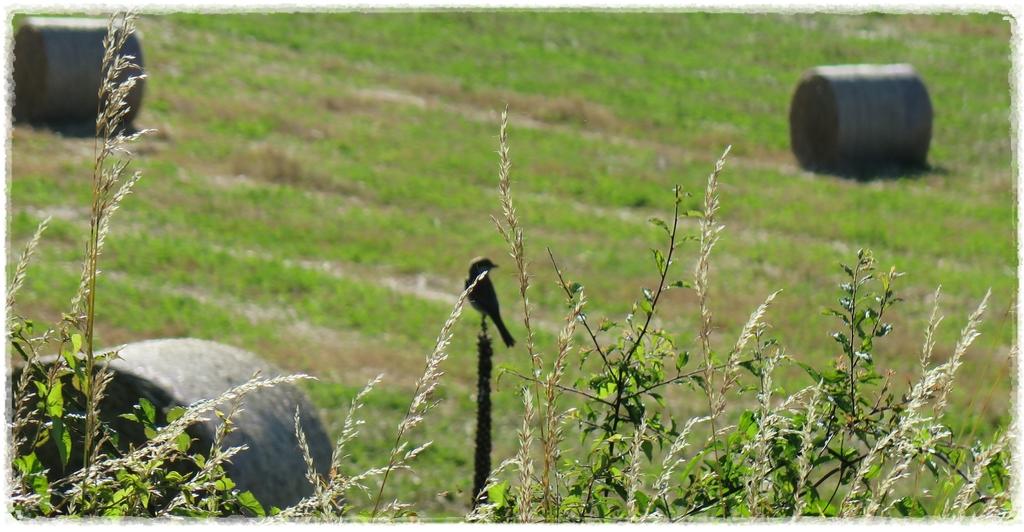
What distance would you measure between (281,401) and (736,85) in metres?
18.3

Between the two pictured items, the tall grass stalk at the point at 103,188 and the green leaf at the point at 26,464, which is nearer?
the tall grass stalk at the point at 103,188

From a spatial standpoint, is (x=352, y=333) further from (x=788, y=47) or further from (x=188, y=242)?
(x=788, y=47)

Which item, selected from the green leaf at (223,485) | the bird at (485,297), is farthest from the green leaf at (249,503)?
the bird at (485,297)

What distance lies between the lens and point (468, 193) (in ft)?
53.6

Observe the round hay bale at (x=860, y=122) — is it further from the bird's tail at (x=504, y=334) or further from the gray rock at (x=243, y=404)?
the bird's tail at (x=504, y=334)

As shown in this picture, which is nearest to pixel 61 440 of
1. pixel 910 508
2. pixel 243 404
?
pixel 910 508

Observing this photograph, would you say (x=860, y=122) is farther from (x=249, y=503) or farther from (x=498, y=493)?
(x=249, y=503)

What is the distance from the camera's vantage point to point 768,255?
14.2 metres

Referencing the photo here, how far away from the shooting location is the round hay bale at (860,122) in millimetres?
20281

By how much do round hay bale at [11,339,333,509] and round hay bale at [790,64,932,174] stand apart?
47.5 ft

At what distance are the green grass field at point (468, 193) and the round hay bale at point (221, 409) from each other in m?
0.94

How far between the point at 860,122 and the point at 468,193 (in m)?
7.17

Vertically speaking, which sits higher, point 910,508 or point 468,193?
point 910,508

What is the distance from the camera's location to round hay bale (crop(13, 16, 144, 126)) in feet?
60.5
